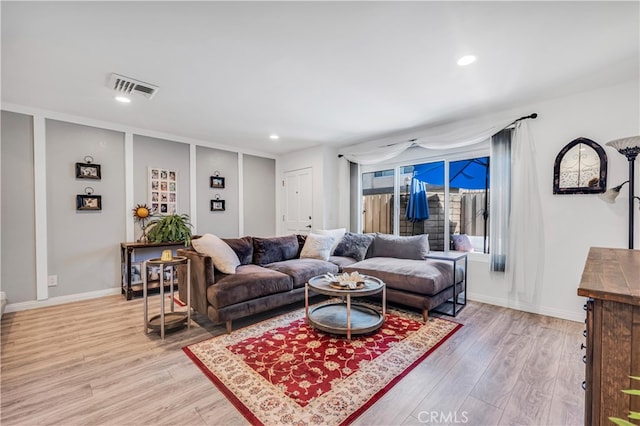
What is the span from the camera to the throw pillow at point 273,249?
3.55 m

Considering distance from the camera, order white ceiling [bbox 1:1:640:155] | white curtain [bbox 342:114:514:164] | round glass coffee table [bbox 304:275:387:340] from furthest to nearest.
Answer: white curtain [bbox 342:114:514:164] → round glass coffee table [bbox 304:275:387:340] → white ceiling [bbox 1:1:640:155]

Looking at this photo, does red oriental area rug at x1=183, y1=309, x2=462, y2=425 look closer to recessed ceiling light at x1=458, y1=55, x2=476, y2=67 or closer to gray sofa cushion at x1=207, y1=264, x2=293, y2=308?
gray sofa cushion at x1=207, y1=264, x2=293, y2=308

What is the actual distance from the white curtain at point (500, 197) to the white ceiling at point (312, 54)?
0.45 m

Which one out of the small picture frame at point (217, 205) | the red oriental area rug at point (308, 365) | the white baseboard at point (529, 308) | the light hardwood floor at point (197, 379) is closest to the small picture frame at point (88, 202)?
the light hardwood floor at point (197, 379)

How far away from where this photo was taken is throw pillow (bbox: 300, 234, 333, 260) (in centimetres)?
389

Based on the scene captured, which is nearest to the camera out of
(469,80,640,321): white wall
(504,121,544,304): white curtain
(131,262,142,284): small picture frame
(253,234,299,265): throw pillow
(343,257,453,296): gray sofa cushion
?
(469,80,640,321): white wall

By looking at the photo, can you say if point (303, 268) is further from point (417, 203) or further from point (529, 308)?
point (529, 308)

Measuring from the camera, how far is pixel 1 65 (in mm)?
2285

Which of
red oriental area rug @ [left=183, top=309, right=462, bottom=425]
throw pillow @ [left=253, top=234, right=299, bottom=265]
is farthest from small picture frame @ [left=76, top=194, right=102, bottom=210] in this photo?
red oriental area rug @ [left=183, top=309, right=462, bottom=425]

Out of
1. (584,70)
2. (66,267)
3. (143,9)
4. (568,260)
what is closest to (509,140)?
(584,70)

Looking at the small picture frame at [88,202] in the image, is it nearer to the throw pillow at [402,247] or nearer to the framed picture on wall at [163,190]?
the framed picture on wall at [163,190]

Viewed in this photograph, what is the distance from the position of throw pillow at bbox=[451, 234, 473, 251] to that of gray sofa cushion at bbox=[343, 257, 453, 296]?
74cm

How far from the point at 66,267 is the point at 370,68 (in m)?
4.32

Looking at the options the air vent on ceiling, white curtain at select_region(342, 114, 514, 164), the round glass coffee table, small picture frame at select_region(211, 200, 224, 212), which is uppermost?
the air vent on ceiling
